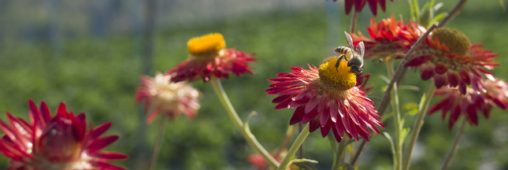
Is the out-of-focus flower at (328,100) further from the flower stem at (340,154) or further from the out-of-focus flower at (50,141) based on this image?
the out-of-focus flower at (50,141)

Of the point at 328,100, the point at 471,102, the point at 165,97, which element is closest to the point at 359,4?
the point at 328,100

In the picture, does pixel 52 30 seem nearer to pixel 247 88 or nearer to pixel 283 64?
pixel 283 64

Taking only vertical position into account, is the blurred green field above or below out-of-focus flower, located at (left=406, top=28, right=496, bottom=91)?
above

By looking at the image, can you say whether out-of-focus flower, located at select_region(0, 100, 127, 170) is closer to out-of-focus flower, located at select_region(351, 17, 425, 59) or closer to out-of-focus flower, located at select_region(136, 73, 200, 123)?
out-of-focus flower, located at select_region(351, 17, 425, 59)

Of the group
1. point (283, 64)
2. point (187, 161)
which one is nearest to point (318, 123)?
point (187, 161)

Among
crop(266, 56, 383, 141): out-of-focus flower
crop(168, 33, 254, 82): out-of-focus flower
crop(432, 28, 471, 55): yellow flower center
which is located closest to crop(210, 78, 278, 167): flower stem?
crop(168, 33, 254, 82): out-of-focus flower

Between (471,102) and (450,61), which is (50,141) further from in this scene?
(471,102)
